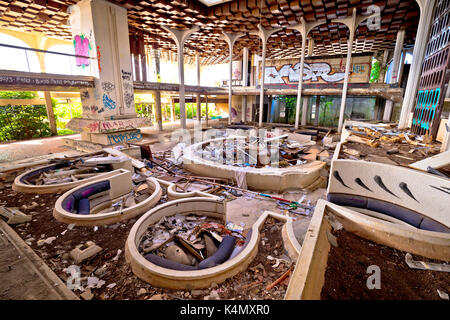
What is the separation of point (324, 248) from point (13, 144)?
61.0 feet

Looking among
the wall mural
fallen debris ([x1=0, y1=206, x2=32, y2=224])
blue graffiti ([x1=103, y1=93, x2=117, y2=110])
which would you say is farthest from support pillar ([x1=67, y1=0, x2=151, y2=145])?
the wall mural

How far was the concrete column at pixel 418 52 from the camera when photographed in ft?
36.4

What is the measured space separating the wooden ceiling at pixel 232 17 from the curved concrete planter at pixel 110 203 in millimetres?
10960

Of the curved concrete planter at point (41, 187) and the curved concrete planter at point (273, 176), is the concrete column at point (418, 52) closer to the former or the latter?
the curved concrete planter at point (273, 176)

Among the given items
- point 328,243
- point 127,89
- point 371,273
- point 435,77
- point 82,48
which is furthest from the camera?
point 127,89

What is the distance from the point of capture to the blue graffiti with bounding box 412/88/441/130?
8688 mm

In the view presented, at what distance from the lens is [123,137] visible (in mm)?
13328

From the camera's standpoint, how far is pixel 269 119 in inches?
1016

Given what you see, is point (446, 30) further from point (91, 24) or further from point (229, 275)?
point (91, 24)

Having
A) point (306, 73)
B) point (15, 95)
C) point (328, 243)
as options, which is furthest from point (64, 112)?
point (328, 243)

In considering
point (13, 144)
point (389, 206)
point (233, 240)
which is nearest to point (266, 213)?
point (233, 240)

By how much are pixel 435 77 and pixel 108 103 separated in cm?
1594

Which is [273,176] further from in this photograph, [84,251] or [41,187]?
[41,187]

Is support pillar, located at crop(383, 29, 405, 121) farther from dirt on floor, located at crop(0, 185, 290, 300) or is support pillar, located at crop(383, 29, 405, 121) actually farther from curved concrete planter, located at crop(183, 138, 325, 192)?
dirt on floor, located at crop(0, 185, 290, 300)
